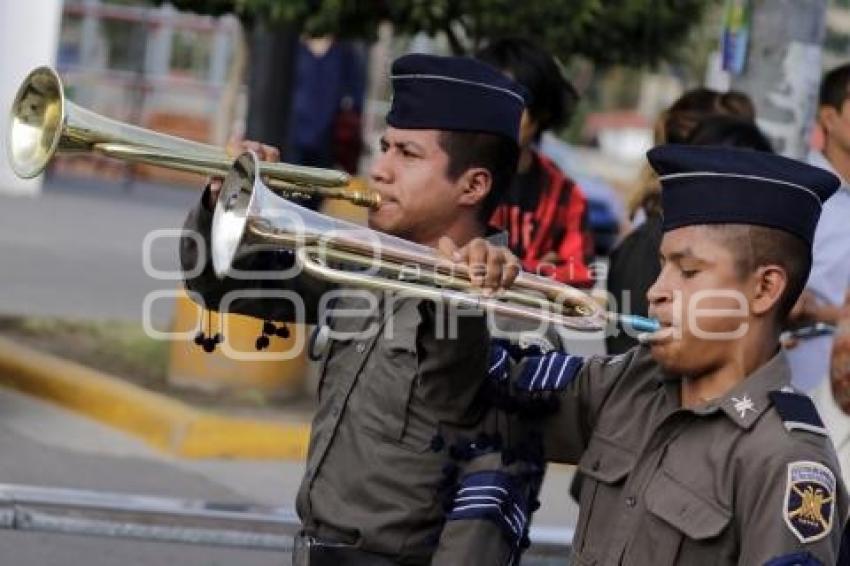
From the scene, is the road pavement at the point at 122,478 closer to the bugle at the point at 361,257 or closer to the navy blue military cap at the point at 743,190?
the bugle at the point at 361,257

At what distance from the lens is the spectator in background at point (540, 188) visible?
607 centimetres

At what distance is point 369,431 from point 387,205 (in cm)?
42

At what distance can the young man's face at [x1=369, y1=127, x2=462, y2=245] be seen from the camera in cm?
394

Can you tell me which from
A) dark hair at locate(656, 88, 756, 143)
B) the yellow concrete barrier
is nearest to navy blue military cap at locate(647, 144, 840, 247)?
dark hair at locate(656, 88, 756, 143)

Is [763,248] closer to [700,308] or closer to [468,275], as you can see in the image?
[700,308]

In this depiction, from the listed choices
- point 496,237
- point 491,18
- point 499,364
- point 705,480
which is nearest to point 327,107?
point 491,18

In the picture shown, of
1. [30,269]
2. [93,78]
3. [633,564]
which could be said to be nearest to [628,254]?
[633,564]

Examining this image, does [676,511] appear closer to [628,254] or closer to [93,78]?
[628,254]

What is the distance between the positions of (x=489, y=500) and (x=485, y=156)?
2.20ft

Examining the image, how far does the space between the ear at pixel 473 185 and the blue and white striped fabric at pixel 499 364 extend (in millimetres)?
292

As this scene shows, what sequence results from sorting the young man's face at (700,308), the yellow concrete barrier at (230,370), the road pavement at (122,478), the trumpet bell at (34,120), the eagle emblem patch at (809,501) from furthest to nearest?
the yellow concrete barrier at (230,370), the road pavement at (122,478), the trumpet bell at (34,120), the young man's face at (700,308), the eagle emblem patch at (809,501)

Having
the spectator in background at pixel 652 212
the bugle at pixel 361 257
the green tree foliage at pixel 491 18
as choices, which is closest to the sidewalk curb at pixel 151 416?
the green tree foliage at pixel 491 18

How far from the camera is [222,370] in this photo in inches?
363

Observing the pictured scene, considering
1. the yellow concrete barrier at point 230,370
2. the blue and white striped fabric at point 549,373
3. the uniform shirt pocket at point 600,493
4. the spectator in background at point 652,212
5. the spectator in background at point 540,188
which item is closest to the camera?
the uniform shirt pocket at point 600,493
